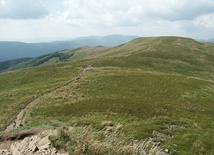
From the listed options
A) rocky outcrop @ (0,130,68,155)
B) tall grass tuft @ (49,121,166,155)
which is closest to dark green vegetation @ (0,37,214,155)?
tall grass tuft @ (49,121,166,155)

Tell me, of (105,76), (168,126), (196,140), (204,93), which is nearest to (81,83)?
(105,76)

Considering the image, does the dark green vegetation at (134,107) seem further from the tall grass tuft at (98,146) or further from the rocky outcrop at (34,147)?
the rocky outcrop at (34,147)

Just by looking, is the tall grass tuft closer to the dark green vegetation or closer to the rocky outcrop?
the rocky outcrop

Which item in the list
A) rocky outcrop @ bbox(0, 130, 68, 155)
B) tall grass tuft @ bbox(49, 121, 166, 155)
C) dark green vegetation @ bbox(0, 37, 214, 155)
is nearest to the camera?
tall grass tuft @ bbox(49, 121, 166, 155)

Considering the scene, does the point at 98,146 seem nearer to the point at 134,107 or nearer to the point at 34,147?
the point at 34,147

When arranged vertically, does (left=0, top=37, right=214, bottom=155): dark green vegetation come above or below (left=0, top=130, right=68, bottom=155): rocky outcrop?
below

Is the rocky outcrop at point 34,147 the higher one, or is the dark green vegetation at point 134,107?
the rocky outcrop at point 34,147

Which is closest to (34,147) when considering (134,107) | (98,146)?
(98,146)

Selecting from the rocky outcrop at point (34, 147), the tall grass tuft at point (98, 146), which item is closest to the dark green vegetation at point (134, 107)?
the tall grass tuft at point (98, 146)

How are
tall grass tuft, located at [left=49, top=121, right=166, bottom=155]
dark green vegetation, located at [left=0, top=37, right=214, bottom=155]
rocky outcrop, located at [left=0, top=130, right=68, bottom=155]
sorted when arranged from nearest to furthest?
tall grass tuft, located at [left=49, top=121, right=166, bottom=155], rocky outcrop, located at [left=0, top=130, right=68, bottom=155], dark green vegetation, located at [left=0, top=37, right=214, bottom=155]

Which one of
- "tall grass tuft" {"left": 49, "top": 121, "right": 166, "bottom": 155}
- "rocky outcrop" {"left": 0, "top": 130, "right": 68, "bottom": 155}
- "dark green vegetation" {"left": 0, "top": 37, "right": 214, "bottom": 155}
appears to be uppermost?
"tall grass tuft" {"left": 49, "top": 121, "right": 166, "bottom": 155}

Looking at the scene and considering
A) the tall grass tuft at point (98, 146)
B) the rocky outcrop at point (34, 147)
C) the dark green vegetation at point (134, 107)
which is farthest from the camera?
the dark green vegetation at point (134, 107)

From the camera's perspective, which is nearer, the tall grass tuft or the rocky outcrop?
the tall grass tuft

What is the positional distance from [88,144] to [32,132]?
8287 millimetres
